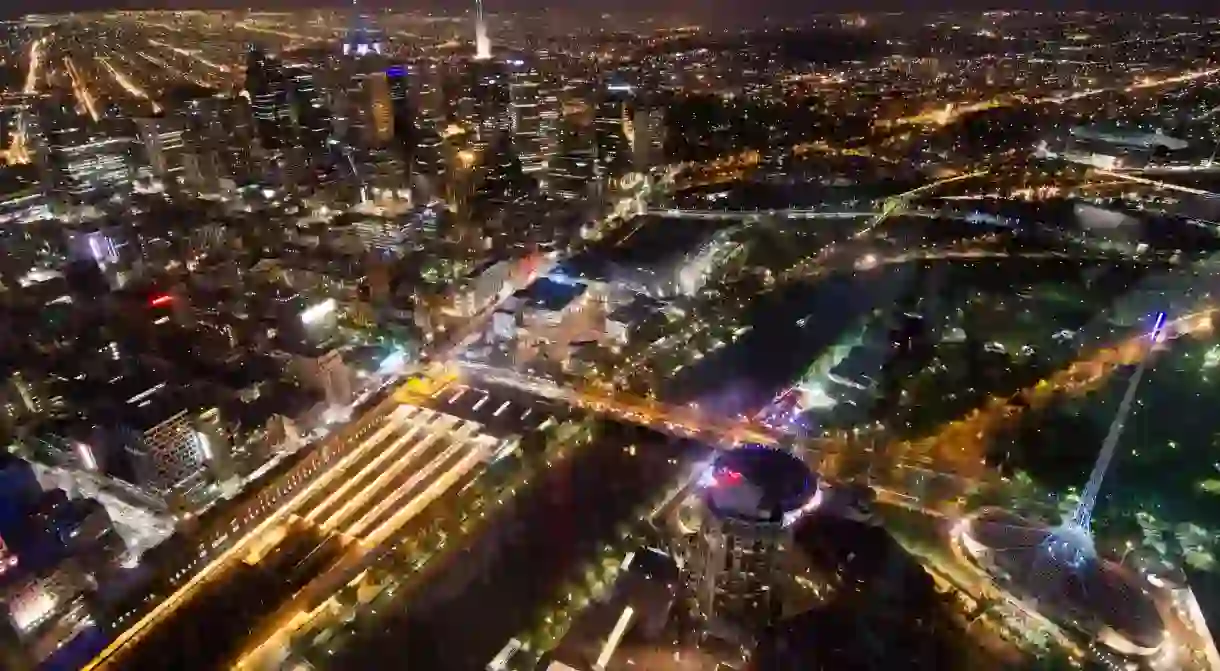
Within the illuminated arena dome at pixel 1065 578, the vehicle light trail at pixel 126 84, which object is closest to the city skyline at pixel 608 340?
the illuminated arena dome at pixel 1065 578

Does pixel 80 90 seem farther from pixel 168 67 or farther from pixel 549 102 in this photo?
pixel 549 102

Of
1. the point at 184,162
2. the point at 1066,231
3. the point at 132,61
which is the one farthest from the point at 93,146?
the point at 1066,231

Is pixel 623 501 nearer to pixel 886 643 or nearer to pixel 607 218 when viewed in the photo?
pixel 886 643

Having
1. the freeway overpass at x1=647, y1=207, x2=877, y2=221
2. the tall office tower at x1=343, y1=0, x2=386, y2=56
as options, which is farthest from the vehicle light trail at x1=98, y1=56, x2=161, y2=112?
the freeway overpass at x1=647, y1=207, x2=877, y2=221

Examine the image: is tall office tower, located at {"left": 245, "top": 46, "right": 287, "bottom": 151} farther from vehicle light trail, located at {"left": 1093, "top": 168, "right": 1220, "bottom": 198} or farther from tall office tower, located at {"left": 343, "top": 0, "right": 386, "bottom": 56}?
vehicle light trail, located at {"left": 1093, "top": 168, "right": 1220, "bottom": 198}

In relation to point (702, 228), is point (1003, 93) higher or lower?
higher
